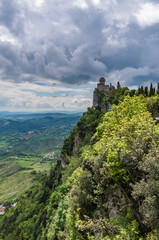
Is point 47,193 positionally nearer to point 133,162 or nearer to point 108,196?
point 108,196

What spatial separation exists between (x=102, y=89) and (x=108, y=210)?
9293cm

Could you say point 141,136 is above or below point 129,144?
above

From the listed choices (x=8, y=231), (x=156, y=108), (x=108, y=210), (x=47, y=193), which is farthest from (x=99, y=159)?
(x=8, y=231)

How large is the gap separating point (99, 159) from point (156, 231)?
9465 millimetres

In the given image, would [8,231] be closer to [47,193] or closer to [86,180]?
[47,193]

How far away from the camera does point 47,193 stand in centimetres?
10375

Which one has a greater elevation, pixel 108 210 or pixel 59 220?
pixel 108 210

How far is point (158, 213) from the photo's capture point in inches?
388

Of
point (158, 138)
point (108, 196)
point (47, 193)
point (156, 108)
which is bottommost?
point (47, 193)

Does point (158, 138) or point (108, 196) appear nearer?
point (158, 138)

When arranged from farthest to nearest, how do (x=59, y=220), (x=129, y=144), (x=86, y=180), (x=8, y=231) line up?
(x=8, y=231), (x=59, y=220), (x=86, y=180), (x=129, y=144)

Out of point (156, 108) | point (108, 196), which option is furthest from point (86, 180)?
point (156, 108)

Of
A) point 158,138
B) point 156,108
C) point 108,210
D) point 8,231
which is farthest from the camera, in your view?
point 8,231

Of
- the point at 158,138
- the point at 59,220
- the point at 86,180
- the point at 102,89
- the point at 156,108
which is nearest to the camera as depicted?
the point at 158,138
